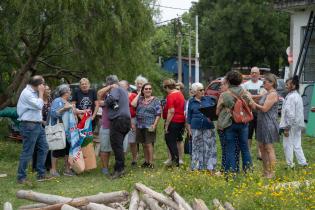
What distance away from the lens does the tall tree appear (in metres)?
12.1

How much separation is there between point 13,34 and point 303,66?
9.25 m

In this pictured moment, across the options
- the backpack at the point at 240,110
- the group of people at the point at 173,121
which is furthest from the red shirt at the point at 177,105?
the backpack at the point at 240,110

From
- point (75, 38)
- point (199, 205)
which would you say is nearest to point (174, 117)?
point (75, 38)

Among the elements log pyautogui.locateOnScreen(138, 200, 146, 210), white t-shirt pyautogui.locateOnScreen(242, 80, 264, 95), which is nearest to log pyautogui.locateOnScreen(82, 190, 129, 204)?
log pyautogui.locateOnScreen(138, 200, 146, 210)

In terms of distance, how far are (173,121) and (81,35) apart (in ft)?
10.8

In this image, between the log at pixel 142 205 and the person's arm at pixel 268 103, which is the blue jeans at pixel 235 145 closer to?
the person's arm at pixel 268 103

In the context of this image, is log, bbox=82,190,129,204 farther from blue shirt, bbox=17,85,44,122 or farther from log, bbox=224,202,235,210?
blue shirt, bbox=17,85,44,122

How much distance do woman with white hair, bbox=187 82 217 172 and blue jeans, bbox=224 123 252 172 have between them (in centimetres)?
102

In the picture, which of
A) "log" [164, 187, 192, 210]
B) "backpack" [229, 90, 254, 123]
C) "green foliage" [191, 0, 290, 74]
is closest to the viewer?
"log" [164, 187, 192, 210]

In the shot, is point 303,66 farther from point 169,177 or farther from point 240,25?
point 240,25

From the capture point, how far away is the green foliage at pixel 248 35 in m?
42.1

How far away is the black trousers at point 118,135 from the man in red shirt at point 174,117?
1.02m

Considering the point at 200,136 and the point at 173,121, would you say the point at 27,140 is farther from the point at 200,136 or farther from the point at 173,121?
the point at 200,136

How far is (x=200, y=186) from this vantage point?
7.65 metres
